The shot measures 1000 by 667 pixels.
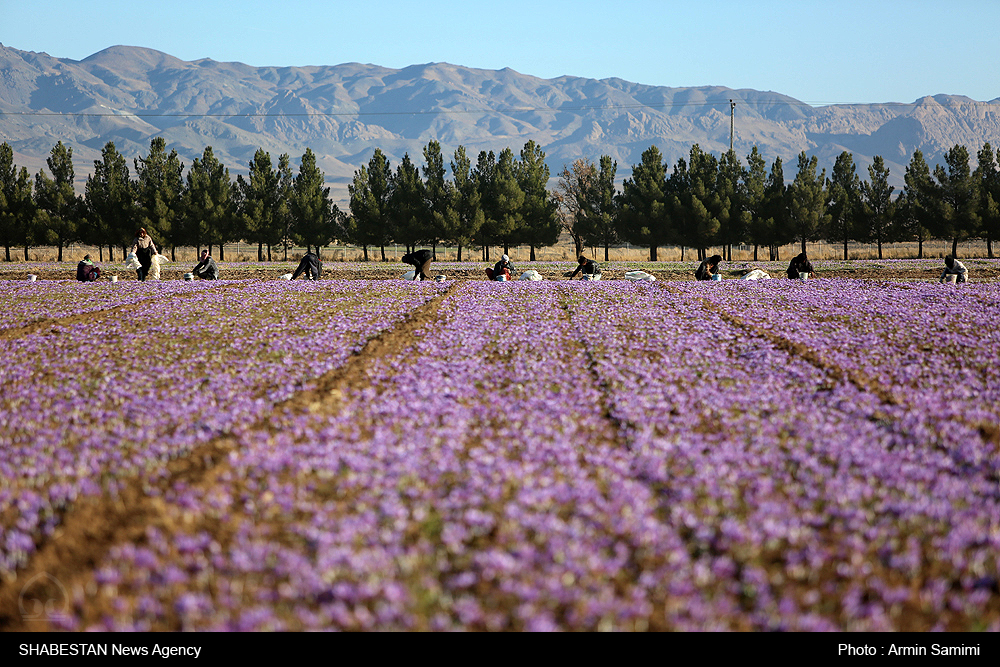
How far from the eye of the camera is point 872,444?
24.7 feet

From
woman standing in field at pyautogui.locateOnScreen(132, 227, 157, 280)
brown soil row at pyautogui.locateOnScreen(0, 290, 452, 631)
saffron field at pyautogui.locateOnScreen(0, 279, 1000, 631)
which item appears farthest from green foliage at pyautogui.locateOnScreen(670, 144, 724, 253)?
brown soil row at pyautogui.locateOnScreen(0, 290, 452, 631)

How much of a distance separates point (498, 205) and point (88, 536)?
7321cm

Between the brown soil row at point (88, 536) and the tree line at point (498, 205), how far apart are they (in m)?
69.8

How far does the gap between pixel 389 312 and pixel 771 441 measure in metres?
15.6

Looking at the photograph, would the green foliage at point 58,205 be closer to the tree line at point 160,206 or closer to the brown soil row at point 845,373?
the tree line at point 160,206

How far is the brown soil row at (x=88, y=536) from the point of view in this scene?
444 cm

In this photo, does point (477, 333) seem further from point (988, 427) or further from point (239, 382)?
point (988, 427)

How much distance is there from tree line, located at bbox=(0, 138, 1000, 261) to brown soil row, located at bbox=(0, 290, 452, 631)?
229 feet

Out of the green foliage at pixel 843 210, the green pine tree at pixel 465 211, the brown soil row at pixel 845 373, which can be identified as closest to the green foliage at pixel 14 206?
the green pine tree at pixel 465 211

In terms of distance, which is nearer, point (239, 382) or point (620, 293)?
point (239, 382)

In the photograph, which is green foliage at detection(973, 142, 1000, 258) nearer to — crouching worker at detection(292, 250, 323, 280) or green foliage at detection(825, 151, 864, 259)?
green foliage at detection(825, 151, 864, 259)

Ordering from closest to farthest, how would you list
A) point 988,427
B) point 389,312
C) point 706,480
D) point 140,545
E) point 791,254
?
point 140,545 → point 706,480 → point 988,427 → point 389,312 → point 791,254

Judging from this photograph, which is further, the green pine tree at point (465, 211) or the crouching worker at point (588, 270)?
the green pine tree at point (465, 211)
